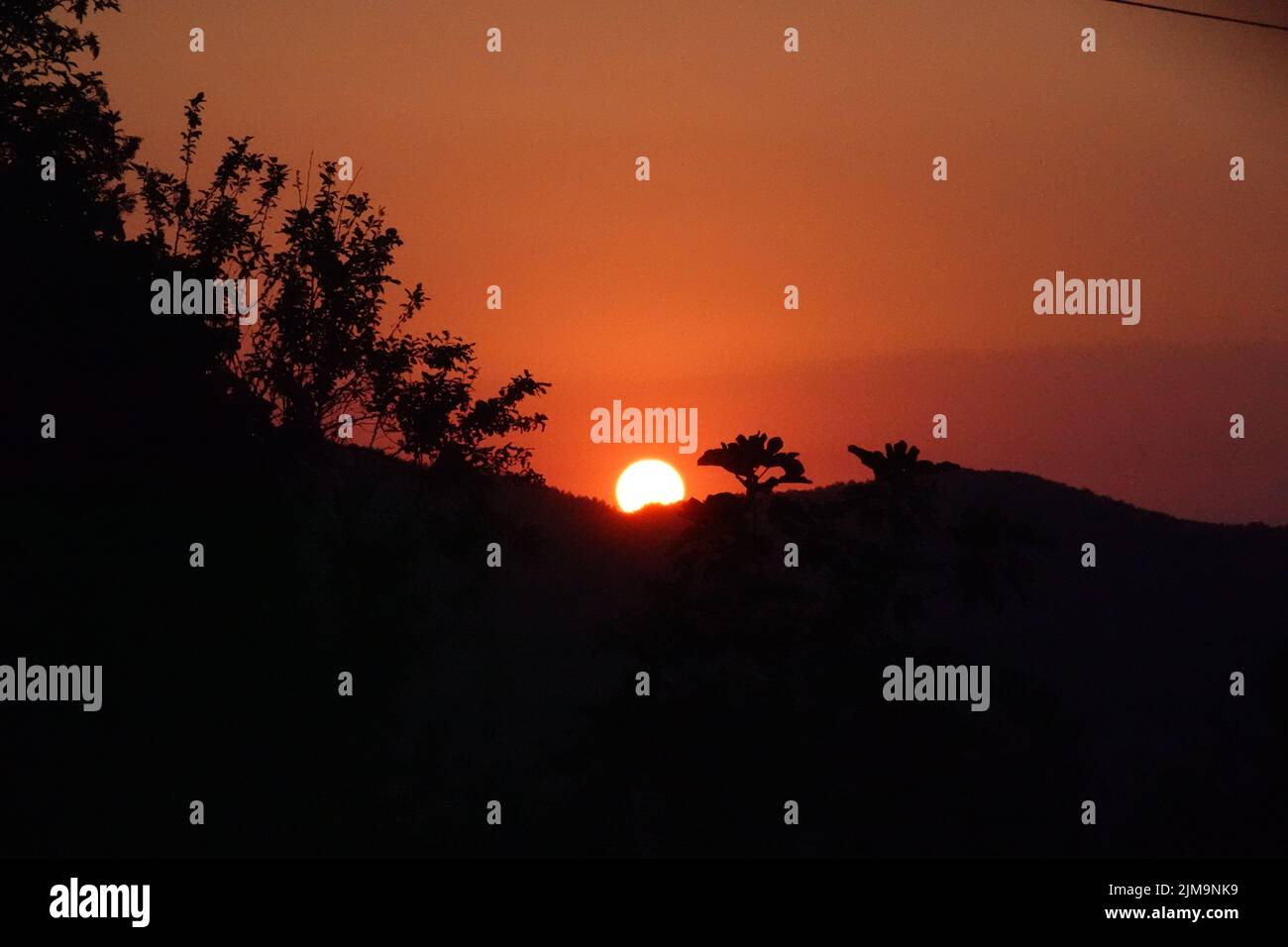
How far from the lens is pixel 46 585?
15.3 m

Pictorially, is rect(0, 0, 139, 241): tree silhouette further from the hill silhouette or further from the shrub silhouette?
the shrub silhouette

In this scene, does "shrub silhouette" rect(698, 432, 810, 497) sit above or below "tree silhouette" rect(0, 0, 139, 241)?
below

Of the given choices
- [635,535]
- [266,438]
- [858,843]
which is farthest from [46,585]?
[635,535]

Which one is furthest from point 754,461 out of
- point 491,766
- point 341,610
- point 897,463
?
point 491,766

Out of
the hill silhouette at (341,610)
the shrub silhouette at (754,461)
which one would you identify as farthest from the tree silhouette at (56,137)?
the shrub silhouette at (754,461)

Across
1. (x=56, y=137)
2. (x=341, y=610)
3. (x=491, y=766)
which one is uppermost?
(x=56, y=137)

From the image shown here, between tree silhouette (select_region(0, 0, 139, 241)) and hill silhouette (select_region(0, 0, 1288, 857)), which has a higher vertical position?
tree silhouette (select_region(0, 0, 139, 241))

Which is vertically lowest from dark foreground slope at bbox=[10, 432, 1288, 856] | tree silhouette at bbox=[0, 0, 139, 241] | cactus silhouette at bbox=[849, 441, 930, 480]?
dark foreground slope at bbox=[10, 432, 1288, 856]

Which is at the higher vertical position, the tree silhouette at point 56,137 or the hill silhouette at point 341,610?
the tree silhouette at point 56,137

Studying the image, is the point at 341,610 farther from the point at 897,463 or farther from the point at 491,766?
the point at 491,766

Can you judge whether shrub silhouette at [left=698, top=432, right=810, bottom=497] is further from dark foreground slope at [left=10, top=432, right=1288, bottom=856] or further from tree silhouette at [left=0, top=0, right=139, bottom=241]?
tree silhouette at [left=0, top=0, right=139, bottom=241]

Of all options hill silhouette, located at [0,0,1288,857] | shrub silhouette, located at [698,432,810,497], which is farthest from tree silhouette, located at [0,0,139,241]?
shrub silhouette, located at [698,432,810,497]

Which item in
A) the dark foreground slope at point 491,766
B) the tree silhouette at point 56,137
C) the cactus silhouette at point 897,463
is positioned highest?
the tree silhouette at point 56,137

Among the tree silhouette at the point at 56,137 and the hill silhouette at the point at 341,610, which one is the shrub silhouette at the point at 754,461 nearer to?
the hill silhouette at the point at 341,610
